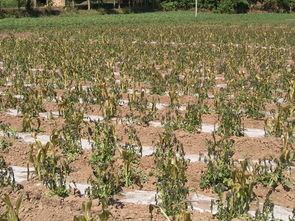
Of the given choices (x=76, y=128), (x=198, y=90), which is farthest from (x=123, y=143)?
(x=198, y=90)

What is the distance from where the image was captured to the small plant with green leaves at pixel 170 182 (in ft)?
13.0

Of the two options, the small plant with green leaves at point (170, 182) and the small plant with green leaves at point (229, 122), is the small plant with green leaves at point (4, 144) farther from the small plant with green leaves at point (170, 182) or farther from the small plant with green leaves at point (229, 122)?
the small plant with green leaves at point (229, 122)

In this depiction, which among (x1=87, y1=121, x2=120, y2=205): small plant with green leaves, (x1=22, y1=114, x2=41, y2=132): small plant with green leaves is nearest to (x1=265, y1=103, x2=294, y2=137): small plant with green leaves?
(x1=87, y1=121, x2=120, y2=205): small plant with green leaves

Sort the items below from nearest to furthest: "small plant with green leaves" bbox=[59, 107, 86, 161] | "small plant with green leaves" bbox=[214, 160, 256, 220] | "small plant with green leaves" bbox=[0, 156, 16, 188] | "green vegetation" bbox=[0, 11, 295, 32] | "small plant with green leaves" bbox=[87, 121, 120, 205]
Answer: "small plant with green leaves" bbox=[214, 160, 256, 220] → "small plant with green leaves" bbox=[87, 121, 120, 205] → "small plant with green leaves" bbox=[0, 156, 16, 188] → "small plant with green leaves" bbox=[59, 107, 86, 161] → "green vegetation" bbox=[0, 11, 295, 32]

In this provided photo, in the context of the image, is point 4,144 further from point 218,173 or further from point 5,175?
point 218,173

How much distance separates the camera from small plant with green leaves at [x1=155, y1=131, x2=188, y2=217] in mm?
3963

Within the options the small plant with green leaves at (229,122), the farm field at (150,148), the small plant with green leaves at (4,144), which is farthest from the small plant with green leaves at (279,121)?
the small plant with green leaves at (4,144)

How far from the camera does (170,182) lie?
4359 millimetres

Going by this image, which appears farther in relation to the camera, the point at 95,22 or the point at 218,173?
the point at 95,22

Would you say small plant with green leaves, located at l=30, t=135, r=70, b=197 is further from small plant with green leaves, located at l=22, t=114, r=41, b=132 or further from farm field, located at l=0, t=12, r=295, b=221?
small plant with green leaves, located at l=22, t=114, r=41, b=132

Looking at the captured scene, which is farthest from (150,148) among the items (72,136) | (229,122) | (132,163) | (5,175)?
(5,175)

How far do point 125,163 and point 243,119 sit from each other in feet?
9.10

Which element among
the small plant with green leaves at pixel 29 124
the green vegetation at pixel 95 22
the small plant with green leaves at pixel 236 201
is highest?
the green vegetation at pixel 95 22

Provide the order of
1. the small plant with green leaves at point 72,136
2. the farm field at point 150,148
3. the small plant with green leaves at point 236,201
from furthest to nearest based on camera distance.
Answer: the small plant with green leaves at point 72,136 < the farm field at point 150,148 < the small plant with green leaves at point 236,201
